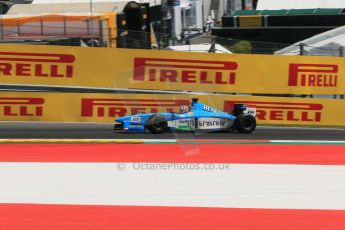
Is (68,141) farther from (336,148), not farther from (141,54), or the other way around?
(336,148)

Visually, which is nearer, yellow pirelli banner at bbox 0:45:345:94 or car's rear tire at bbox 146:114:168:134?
car's rear tire at bbox 146:114:168:134

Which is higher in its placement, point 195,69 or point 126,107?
point 195,69

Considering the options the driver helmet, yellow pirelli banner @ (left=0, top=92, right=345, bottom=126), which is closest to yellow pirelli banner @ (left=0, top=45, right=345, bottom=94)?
yellow pirelli banner @ (left=0, top=92, right=345, bottom=126)

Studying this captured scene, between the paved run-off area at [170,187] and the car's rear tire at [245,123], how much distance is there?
6.43 feet

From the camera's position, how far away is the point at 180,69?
12828mm

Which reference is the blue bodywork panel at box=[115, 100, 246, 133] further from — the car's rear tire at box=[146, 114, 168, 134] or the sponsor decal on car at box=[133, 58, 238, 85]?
the sponsor decal on car at box=[133, 58, 238, 85]

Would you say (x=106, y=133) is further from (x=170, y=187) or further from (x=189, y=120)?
(x=170, y=187)

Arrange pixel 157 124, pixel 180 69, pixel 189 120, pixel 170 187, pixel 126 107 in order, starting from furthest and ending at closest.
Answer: pixel 180 69
pixel 126 107
pixel 157 124
pixel 189 120
pixel 170 187

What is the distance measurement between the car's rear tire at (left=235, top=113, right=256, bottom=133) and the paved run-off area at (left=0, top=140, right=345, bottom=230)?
6.43 feet

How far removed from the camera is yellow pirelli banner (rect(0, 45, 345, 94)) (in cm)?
1250

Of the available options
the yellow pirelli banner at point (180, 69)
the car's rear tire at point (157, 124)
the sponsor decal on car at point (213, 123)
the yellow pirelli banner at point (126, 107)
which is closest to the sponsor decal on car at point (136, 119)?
the car's rear tire at point (157, 124)

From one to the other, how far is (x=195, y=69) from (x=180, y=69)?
363mm

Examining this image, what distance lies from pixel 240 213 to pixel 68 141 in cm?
538

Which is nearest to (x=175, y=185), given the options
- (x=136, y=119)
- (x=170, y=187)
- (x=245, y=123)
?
(x=170, y=187)
